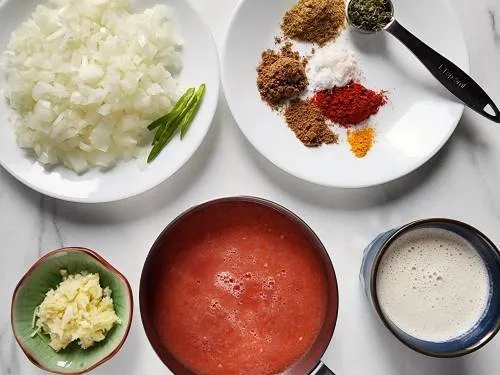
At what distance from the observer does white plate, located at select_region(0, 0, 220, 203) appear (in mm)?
1692

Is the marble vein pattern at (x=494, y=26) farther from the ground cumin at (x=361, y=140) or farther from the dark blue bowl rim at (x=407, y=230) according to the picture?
the dark blue bowl rim at (x=407, y=230)

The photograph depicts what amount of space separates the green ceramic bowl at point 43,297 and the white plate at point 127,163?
0.45 feet

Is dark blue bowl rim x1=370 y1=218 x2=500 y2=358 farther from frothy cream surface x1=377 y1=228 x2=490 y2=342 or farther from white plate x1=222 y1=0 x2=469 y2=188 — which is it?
white plate x1=222 y1=0 x2=469 y2=188

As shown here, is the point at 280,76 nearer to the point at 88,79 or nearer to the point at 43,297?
the point at 88,79

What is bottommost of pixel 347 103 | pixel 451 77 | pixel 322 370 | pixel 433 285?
pixel 322 370

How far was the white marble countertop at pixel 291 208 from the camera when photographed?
5.72ft

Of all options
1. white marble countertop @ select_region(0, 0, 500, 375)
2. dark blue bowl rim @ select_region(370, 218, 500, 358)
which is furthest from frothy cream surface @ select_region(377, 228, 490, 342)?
white marble countertop @ select_region(0, 0, 500, 375)

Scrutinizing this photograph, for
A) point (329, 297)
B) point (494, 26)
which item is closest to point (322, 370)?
point (329, 297)

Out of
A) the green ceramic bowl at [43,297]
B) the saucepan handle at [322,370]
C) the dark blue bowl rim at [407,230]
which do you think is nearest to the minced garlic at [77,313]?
the green ceramic bowl at [43,297]

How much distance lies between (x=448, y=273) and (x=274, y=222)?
1.25 feet

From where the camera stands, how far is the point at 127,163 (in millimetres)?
1717

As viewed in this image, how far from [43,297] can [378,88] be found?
0.88 m

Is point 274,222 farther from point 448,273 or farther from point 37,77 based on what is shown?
point 37,77

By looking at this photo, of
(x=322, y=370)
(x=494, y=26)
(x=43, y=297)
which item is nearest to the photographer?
(x=322, y=370)
